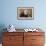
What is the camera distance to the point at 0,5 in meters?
4.42

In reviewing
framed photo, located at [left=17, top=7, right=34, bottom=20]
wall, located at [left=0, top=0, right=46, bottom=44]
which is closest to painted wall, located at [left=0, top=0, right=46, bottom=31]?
wall, located at [left=0, top=0, right=46, bottom=44]

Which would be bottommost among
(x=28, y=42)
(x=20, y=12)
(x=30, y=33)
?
(x=28, y=42)

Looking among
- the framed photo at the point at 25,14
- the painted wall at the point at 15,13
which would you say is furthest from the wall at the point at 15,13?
the framed photo at the point at 25,14

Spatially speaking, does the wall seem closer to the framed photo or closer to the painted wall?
the painted wall

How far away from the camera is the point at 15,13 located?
444 centimetres

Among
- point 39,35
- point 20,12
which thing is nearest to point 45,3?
point 20,12

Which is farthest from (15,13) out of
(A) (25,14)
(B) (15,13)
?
(A) (25,14)

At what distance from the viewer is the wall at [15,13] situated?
442 cm

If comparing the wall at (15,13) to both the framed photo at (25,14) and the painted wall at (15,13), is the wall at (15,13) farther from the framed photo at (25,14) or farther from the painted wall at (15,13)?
the framed photo at (25,14)

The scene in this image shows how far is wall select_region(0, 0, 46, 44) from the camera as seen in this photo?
4.42m

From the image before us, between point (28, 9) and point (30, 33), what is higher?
point (28, 9)

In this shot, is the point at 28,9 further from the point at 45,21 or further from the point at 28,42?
the point at 28,42

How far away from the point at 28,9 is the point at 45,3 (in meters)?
0.60

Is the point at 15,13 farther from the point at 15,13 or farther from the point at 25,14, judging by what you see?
the point at 25,14
